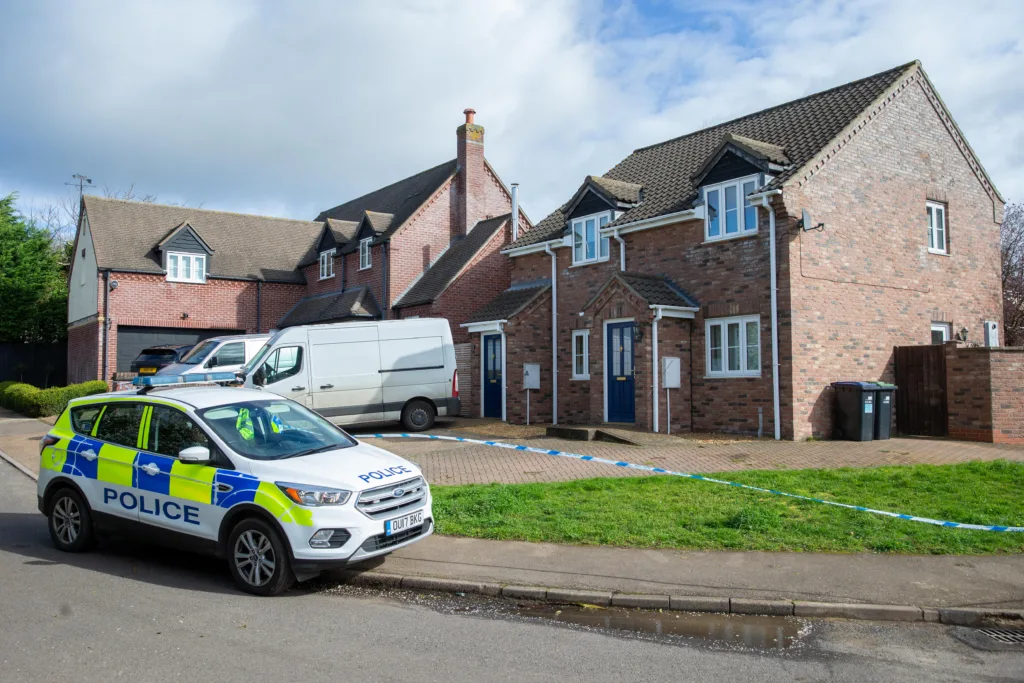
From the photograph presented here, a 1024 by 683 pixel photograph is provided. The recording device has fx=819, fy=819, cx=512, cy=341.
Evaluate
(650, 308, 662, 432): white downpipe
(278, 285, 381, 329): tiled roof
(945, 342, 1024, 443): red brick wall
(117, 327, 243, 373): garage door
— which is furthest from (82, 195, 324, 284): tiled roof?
(945, 342, 1024, 443): red brick wall

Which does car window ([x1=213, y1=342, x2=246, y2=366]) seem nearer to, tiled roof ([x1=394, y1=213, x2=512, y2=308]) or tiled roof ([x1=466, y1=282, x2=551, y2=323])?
tiled roof ([x1=466, y1=282, x2=551, y2=323])

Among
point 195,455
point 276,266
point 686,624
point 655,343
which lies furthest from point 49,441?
point 276,266

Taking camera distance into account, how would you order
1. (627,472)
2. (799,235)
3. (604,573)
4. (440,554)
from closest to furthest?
(604,573), (440,554), (627,472), (799,235)

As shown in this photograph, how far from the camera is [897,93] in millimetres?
17656

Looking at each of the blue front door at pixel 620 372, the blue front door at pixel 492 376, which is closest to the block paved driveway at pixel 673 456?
the blue front door at pixel 620 372

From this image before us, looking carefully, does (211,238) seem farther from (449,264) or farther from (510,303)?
(510,303)

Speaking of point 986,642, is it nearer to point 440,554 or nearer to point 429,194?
point 440,554

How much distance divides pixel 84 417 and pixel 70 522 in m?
1.05

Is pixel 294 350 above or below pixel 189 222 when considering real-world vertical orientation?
below

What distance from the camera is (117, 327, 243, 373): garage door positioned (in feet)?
91.9

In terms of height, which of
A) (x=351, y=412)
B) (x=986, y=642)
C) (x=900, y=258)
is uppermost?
(x=900, y=258)

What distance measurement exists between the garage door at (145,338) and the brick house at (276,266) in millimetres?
35

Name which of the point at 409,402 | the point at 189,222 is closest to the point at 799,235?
the point at 409,402

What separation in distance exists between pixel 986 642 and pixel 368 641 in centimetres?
433
